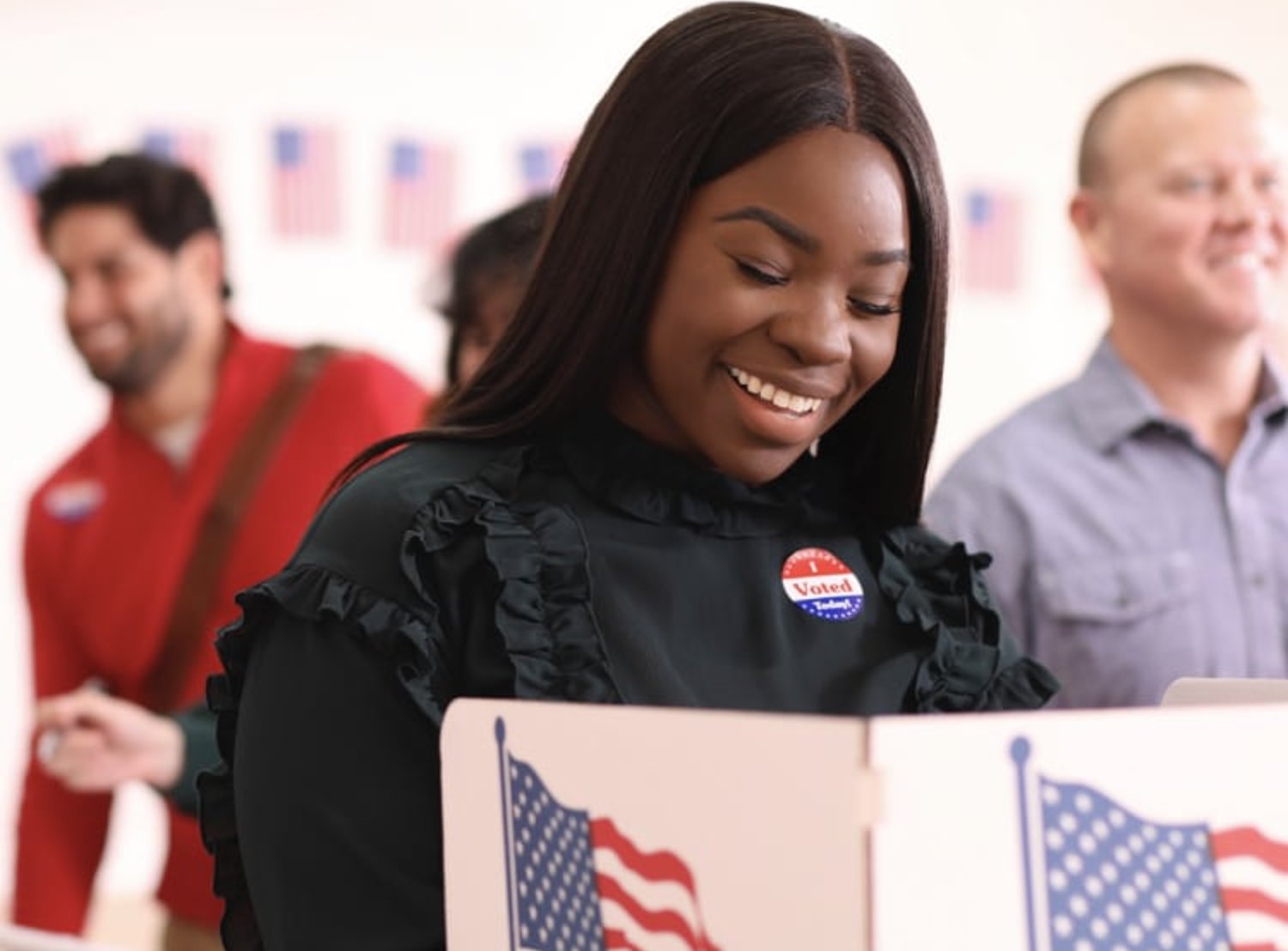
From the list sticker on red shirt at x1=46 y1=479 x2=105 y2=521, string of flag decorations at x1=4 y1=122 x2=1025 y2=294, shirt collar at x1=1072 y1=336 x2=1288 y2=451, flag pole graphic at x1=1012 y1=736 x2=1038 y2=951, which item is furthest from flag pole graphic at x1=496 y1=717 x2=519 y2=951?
string of flag decorations at x1=4 y1=122 x2=1025 y2=294

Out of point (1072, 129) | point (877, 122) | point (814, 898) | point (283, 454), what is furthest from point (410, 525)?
point (1072, 129)

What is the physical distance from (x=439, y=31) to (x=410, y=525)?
5.23 meters

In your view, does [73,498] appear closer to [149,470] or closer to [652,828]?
[149,470]

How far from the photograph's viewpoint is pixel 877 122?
146cm

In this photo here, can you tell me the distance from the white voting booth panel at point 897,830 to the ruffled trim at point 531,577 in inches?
8.7

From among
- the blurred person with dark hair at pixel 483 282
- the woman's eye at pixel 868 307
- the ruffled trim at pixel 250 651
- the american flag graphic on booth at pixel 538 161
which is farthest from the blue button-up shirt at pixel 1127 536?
the american flag graphic on booth at pixel 538 161

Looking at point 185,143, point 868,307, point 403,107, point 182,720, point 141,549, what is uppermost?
point 403,107

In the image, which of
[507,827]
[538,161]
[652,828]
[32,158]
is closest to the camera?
[652,828]

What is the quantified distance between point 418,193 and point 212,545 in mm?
3388

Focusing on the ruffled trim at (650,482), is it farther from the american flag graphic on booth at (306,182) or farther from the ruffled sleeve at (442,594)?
the american flag graphic on booth at (306,182)

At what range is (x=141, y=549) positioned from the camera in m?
3.32

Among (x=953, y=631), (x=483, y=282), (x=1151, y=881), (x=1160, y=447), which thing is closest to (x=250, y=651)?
(x=953, y=631)

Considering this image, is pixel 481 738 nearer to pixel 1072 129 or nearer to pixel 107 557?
pixel 107 557

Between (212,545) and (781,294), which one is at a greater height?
(781,294)
